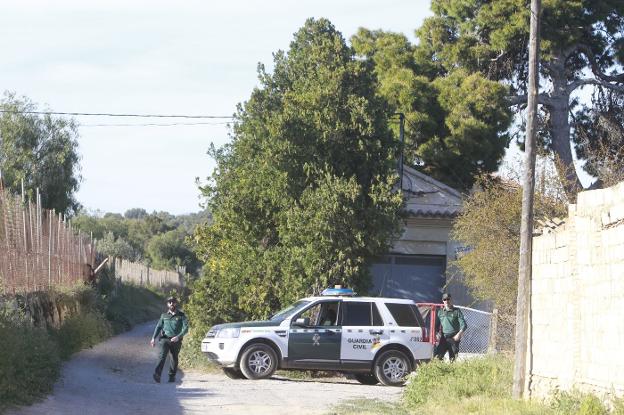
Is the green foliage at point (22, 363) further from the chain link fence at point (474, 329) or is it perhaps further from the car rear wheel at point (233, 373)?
the chain link fence at point (474, 329)

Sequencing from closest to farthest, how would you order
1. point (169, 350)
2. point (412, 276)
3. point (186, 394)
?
point (186, 394) → point (169, 350) → point (412, 276)

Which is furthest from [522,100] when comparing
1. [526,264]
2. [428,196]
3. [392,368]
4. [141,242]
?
[141,242]

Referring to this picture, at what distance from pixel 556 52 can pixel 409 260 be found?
27.8ft

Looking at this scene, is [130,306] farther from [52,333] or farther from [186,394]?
[186,394]

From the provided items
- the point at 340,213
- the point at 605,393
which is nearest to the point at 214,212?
the point at 340,213

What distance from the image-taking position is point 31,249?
2448cm

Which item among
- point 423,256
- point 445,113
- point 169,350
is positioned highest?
point 445,113

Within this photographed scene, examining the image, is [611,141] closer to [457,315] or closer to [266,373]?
[457,315]

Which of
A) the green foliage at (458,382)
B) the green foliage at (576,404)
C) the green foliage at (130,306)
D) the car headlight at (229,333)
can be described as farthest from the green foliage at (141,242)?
the green foliage at (576,404)

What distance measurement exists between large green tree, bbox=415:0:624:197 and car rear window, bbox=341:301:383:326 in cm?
1226

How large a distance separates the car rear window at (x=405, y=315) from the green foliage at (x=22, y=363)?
7.12m

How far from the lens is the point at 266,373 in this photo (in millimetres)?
21453

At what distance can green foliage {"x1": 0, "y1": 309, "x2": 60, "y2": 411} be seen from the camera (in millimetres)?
14977

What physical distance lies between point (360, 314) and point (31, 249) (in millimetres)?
8248
